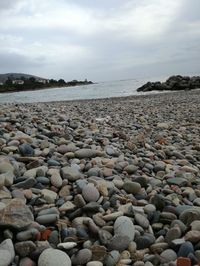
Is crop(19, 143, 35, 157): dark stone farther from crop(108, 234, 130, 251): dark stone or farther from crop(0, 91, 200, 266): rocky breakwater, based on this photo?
crop(108, 234, 130, 251): dark stone

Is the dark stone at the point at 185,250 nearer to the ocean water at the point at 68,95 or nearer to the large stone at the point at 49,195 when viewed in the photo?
the large stone at the point at 49,195

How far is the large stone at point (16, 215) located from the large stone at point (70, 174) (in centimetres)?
77

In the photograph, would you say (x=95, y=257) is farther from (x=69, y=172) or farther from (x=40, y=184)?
(x=69, y=172)

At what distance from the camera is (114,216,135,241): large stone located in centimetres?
241

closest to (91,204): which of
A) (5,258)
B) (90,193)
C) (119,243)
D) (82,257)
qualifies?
(90,193)

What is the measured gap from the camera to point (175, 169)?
13.3 feet

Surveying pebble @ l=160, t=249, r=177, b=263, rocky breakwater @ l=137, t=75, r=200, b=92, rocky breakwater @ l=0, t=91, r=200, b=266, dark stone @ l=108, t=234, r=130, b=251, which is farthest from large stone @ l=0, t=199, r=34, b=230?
rocky breakwater @ l=137, t=75, r=200, b=92

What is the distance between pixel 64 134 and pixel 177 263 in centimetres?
301

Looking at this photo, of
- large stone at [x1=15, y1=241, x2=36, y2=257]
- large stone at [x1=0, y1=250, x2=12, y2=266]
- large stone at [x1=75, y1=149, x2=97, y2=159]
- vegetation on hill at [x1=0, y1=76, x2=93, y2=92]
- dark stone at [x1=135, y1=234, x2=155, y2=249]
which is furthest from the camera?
vegetation on hill at [x1=0, y1=76, x2=93, y2=92]

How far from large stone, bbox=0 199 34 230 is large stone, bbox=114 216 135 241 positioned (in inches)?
22.2

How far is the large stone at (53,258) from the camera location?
2.02 meters

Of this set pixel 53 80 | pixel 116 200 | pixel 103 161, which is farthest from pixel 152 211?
pixel 53 80

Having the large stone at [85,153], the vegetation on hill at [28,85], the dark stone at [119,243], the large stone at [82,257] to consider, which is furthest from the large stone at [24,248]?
the vegetation on hill at [28,85]

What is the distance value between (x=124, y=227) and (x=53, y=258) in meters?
0.60
